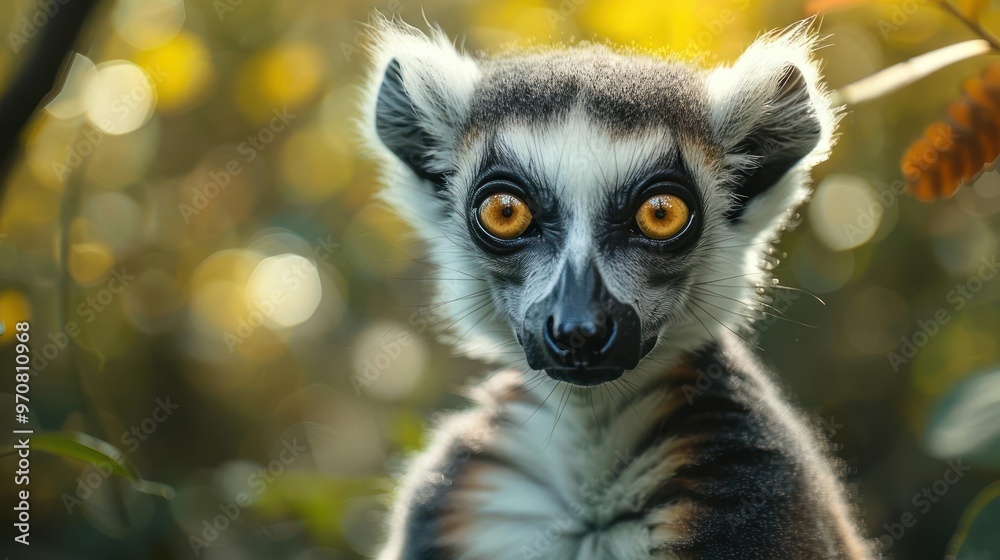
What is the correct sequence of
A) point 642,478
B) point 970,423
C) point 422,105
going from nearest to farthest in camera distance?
point 970,423 → point 642,478 → point 422,105

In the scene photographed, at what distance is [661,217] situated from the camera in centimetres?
239

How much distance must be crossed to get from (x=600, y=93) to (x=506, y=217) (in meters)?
0.53

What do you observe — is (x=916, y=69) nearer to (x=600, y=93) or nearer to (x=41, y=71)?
(x=600, y=93)

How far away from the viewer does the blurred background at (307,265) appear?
13.5 ft

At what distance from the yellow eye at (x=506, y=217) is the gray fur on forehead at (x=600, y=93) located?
0.33 m

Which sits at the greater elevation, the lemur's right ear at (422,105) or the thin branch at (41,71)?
the lemur's right ear at (422,105)

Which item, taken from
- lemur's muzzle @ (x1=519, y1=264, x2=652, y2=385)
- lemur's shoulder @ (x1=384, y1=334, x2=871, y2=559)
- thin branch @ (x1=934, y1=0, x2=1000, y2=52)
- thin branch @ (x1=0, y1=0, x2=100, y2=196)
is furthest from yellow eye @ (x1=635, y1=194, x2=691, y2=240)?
thin branch @ (x1=0, y1=0, x2=100, y2=196)

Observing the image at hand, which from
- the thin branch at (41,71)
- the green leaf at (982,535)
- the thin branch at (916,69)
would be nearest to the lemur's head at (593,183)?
the thin branch at (916,69)

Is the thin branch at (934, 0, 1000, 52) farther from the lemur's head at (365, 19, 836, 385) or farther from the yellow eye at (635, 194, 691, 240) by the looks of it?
the yellow eye at (635, 194, 691, 240)

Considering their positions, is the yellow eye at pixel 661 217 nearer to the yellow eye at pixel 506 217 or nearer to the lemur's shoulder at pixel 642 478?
the yellow eye at pixel 506 217

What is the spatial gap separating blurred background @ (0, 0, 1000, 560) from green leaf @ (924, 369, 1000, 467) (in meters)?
2.11

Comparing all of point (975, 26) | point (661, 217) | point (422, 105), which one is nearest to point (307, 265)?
point (422, 105)

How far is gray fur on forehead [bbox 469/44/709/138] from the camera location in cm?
259

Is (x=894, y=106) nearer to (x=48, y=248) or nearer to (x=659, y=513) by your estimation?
(x=659, y=513)
